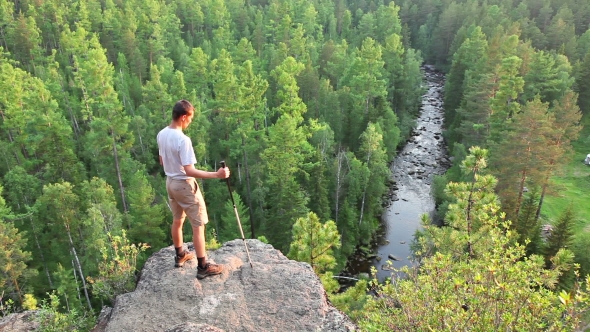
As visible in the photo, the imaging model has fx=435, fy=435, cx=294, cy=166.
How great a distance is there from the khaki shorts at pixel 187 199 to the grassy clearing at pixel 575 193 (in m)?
31.2

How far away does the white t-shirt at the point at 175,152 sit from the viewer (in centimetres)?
764

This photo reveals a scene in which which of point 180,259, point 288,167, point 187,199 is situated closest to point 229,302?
point 180,259

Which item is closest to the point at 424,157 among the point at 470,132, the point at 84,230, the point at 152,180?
the point at 470,132

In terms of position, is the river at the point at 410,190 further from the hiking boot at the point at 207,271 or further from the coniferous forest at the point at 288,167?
the hiking boot at the point at 207,271

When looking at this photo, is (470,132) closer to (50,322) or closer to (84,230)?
(84,230)

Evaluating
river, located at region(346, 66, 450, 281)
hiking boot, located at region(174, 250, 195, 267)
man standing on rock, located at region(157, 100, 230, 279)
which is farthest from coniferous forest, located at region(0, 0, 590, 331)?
man standing on rock, located at region(157, 100, 230, 279)

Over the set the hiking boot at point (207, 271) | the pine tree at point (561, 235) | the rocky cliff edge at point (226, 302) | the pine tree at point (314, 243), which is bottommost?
the pine tree at point (561, 235)

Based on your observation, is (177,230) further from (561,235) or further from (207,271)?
(561,235)

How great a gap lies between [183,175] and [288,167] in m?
24.3

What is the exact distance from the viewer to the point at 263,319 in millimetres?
7777

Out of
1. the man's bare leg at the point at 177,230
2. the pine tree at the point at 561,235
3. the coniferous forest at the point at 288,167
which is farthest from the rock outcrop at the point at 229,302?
the pine tree at the point at 561,235

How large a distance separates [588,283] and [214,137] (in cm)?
3697

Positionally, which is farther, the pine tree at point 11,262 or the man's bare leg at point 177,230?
the pine tree at point 11,262

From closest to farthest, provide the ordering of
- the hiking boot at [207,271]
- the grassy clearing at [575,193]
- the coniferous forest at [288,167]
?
the hiking boot at [207,271] → the coniferous forest at [288,167] → the grassy clearing at [575,193]
